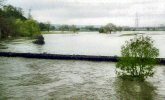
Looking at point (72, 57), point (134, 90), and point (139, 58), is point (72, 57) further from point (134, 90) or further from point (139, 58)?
point (134, 90)

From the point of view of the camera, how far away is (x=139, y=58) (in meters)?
36.5

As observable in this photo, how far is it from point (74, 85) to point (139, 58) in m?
Answer: 8.24

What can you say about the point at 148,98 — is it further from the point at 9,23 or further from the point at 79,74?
the point at 9,23

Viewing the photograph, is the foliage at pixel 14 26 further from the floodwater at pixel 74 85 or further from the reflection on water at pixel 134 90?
the reflection on water at pixel 134 90

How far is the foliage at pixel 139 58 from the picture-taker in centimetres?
→ 3622

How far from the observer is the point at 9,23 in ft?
481

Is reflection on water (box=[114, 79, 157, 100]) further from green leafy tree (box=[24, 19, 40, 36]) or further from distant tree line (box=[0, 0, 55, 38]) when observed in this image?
green leafy tree (box=[24, 19, 40, 36])

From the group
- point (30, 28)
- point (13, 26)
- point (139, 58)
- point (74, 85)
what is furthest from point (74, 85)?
point (30, 28)

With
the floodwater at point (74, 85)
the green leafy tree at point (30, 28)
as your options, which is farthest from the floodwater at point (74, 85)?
the green leafy tree at point (30, 28)

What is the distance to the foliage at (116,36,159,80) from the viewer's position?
119 ft

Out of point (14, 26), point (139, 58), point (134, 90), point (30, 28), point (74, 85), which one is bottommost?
point (134, 90)

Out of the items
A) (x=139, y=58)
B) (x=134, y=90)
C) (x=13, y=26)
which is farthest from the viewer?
(x=13, y=26)

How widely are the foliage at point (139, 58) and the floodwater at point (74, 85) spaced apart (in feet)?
4.47

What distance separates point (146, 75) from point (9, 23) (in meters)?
118
